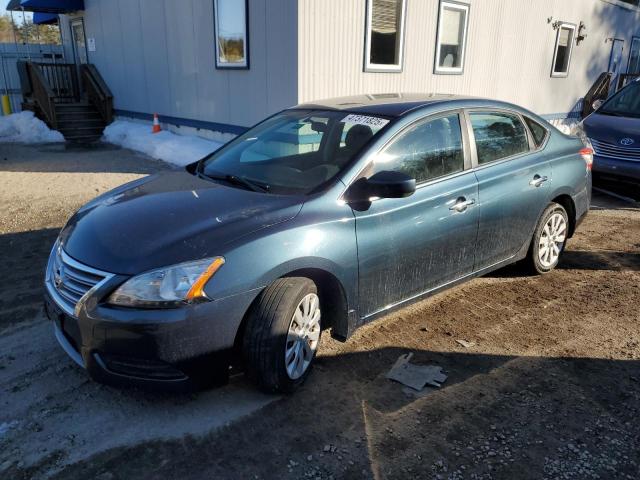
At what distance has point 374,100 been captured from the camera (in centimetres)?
414

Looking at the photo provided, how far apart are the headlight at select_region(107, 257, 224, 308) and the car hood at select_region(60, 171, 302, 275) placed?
5 cm

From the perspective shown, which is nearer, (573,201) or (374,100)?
(374,100)

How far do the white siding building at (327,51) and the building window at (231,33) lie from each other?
19 millimetres

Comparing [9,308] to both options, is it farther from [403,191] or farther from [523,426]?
[523,426]

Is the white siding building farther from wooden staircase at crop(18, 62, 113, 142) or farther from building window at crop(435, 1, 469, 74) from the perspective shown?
wooden staircase at crop(18, 62, 113, 142)

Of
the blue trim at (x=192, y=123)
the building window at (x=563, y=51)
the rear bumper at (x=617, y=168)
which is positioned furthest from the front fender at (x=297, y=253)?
the building window at (x=563, y=51)

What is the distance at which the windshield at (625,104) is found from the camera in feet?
27.2

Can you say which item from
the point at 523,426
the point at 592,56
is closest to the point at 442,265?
the point at 523,426

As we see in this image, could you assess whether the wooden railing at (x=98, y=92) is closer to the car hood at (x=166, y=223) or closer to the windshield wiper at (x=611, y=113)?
the windshield wiper at (x=611, y=113)

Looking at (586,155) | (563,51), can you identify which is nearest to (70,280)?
(586,155)

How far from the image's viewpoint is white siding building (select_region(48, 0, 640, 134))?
342 inches

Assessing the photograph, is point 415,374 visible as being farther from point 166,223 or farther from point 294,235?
point 166,223

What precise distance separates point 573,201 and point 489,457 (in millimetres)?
3090

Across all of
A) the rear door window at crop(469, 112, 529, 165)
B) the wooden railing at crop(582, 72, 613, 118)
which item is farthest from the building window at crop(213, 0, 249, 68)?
the wooden railing at crop(582, 72, 613, 118)
